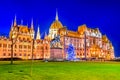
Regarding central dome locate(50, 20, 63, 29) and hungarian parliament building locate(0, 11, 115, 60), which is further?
central dome locate(50, 20, 63, 29)

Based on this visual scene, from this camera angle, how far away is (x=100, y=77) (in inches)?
1046

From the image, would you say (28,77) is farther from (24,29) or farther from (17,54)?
(24,29)

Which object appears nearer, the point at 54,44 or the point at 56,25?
the point at 54,44

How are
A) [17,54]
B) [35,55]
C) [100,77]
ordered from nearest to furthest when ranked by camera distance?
[100,77]
[17,54]
[35,55]

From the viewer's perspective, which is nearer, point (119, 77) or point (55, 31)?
point (119, 77)

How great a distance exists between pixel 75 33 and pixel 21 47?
6382cm

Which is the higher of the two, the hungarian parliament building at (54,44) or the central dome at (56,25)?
the central dome at (56,25)

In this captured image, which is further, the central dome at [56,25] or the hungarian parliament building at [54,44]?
the central dome at [56,25]

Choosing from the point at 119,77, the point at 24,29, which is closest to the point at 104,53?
the point at 24,29

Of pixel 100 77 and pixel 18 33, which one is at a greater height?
pixel 18 33

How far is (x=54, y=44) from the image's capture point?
5768 inches

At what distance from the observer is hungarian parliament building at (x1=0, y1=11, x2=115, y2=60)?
392ft

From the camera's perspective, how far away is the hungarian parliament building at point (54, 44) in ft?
392

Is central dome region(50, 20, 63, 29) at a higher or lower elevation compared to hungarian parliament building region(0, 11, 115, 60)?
higher
